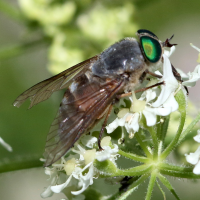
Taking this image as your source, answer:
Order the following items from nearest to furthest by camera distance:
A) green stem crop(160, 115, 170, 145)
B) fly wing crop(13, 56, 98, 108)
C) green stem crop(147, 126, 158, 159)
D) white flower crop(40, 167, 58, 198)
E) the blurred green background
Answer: green stem crop(147, 126, 158, 159)
green stem crop(160, 115, 170, 145)
white flower crop(40, 167, 58, 198)
fly wing crop(13, 56, 98, 108)
the blurred green background

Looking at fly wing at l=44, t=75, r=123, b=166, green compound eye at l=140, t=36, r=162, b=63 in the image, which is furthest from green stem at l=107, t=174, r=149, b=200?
green compound eye at l=140, t=36, r=162, b=63

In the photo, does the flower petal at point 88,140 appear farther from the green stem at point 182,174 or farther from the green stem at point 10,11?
the green stem at point 10,11

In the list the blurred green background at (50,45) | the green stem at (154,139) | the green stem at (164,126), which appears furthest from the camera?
the blurred green background at (50,45)

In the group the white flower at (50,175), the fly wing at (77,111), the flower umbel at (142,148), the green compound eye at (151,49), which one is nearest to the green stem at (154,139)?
the flower umbel at (142,148)

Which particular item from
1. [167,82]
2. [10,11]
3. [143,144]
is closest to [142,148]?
[143,144]

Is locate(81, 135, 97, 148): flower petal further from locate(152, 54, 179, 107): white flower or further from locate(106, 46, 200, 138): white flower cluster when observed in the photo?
locate(152, 54, 179, 107): white flower
